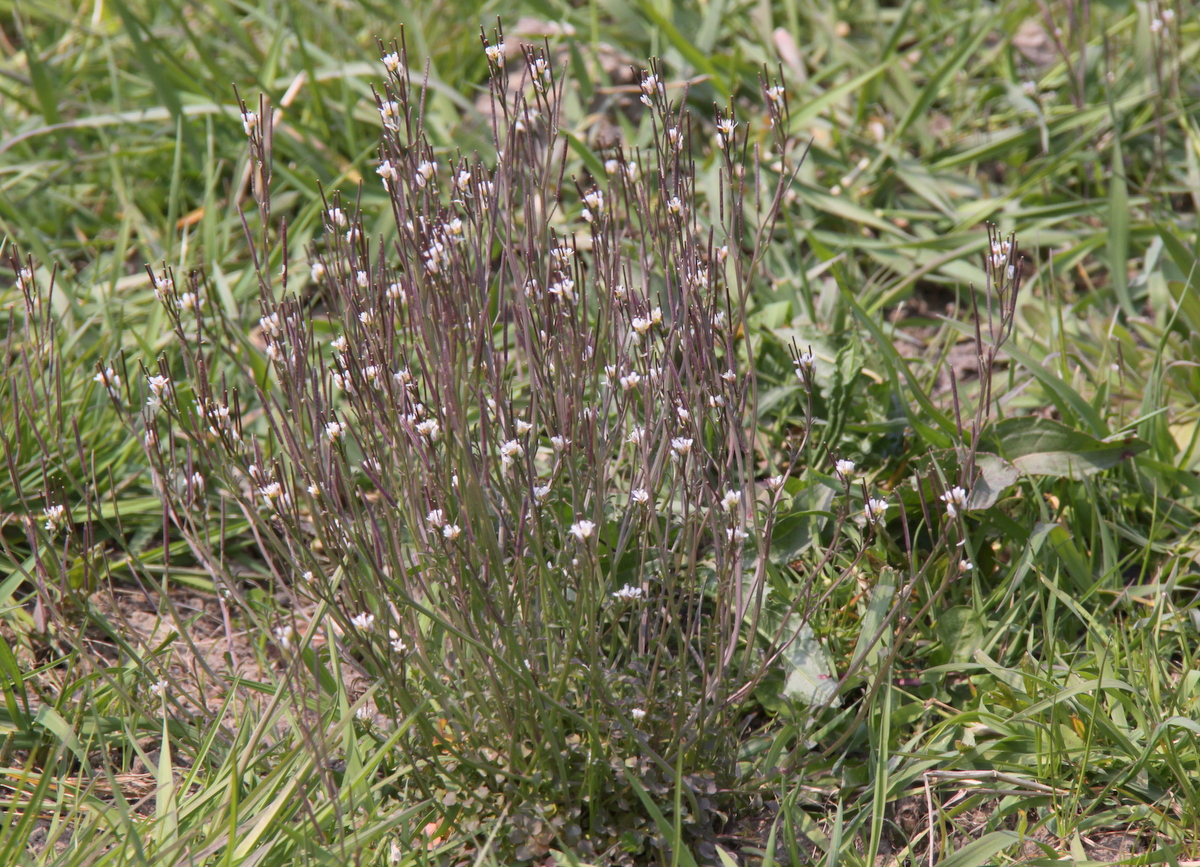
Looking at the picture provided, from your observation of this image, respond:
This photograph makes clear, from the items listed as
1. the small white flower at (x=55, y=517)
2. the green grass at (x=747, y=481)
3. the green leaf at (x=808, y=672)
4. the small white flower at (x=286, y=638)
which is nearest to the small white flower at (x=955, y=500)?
the green grass at (x=747, y=481)

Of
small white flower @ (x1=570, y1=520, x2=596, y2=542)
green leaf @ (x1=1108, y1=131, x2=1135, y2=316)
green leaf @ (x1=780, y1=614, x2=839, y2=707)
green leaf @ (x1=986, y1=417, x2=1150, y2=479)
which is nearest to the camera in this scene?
small white flower @ (x1=570, y1=520, x2=596, y2=542)

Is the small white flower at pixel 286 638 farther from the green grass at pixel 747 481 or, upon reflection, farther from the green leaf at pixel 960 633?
the green leaf at pixel 960 633

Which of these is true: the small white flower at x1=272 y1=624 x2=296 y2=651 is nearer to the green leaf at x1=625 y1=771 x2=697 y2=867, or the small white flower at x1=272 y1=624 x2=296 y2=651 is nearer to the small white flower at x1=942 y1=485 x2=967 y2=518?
the green leaf at x1=625 y1=771 x2=697 y2=867

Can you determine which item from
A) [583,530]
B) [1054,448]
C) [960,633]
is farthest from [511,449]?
[1054,448]

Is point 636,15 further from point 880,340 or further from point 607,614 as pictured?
point 607,614

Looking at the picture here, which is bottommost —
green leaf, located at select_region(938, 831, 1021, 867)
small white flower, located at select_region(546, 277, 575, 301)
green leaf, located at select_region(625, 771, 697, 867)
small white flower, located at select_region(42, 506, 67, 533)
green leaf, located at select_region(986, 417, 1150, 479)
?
green leaf, located at select_region(938, 831, 1021, 867)

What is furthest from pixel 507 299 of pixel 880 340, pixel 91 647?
pixel 91 647

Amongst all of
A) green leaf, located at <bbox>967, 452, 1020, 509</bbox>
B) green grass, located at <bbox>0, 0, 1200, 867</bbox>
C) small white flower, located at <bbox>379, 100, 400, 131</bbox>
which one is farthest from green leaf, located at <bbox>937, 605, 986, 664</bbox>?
small white flower, located at <bbox>379, 100, 400, 131</bbox>
